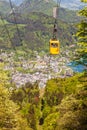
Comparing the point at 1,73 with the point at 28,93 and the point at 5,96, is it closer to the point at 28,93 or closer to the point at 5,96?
the point at 5,96

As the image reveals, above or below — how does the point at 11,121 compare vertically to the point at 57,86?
above

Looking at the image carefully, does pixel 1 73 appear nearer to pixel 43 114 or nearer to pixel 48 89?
pixel 43 114

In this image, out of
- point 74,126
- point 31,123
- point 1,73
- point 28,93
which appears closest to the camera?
point 74,126

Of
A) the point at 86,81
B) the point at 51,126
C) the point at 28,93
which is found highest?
the point at 86,81

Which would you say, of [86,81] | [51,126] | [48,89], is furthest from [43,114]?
[86,81]

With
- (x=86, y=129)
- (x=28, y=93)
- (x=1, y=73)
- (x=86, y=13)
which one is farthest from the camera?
(x=28, y=93)

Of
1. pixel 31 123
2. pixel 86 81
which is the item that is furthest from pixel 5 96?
pixel 31 123

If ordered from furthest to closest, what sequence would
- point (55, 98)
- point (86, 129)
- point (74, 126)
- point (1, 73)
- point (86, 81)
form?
point (55, 98) < point (1, 73) < point (74, 126) < point (86, 129) < point (86, 81)

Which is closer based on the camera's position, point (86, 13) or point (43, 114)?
point (86, 13)

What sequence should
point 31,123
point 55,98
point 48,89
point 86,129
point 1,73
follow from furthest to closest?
1. point 48,89
2. point 55,98
3. point 31,123
4. point 1,73
5. point 86,129
